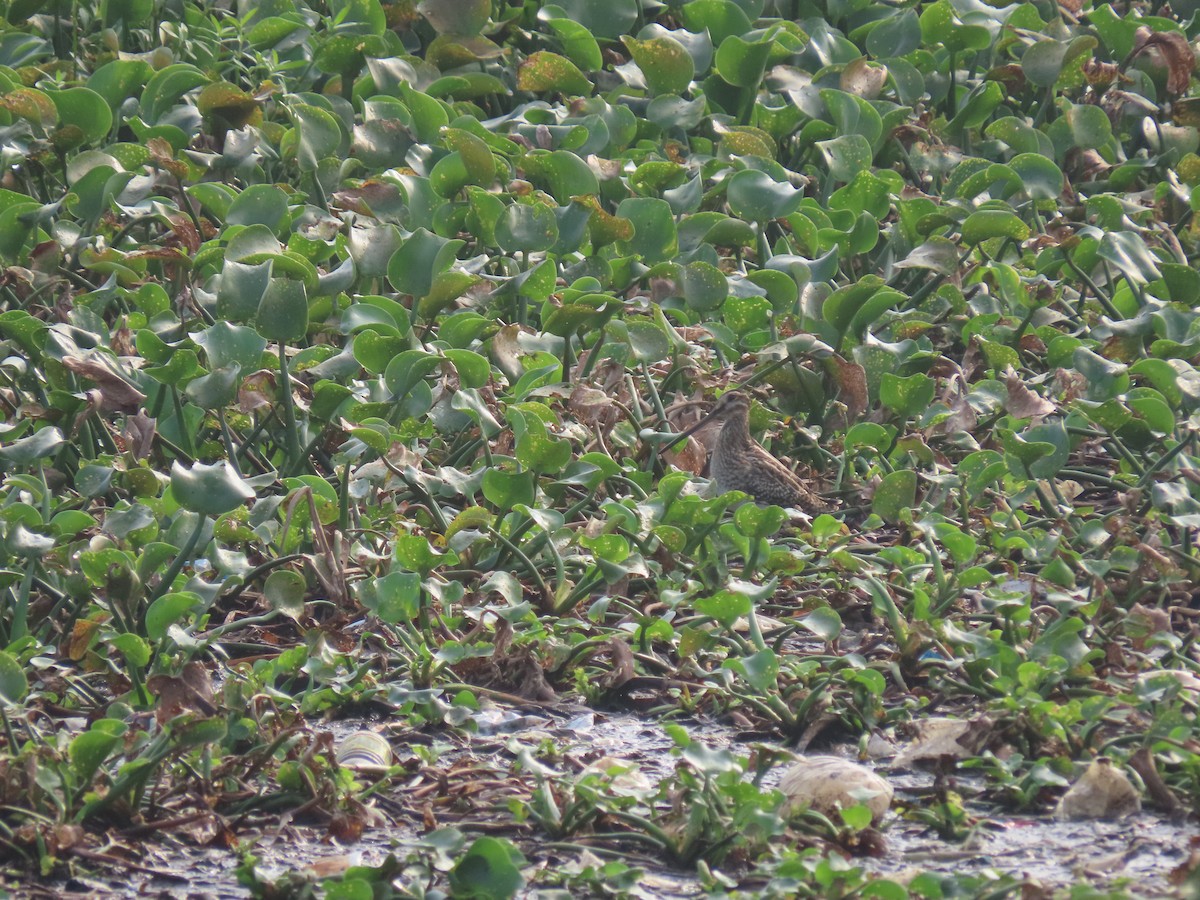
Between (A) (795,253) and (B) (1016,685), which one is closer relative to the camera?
(B) (1016,685)

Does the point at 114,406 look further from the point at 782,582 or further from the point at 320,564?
the point at 782,582

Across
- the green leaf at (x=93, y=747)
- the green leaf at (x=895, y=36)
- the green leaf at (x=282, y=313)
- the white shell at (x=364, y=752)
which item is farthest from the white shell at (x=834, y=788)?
the green leaf at (x=895, y=36)

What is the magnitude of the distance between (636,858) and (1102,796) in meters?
0.69

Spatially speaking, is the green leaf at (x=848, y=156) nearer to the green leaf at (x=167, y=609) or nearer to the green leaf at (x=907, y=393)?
the green leaf at (x=907, y=393)

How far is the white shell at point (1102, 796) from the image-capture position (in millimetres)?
2209

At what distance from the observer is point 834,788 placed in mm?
2172

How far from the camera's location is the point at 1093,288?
4105 mm

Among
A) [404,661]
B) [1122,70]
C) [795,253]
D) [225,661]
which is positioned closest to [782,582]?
[404,661]

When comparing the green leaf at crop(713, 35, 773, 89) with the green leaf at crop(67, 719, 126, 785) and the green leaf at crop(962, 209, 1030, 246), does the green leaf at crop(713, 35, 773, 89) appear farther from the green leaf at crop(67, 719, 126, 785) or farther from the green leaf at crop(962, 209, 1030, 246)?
the green leaf at crop(67, 719, 126, 785)

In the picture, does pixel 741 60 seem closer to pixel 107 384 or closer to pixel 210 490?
pixel 107 384

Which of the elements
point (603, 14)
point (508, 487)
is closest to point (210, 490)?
point (508, 487)

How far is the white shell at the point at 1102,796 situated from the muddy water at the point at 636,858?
0.8 inches

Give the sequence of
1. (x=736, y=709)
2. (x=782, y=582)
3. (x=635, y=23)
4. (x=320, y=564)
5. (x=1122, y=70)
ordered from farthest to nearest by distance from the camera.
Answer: (x=635, y=23) < (x=1122, y=70) < (x=782, y=582) < (x=320, y=564) < (x=736, y=709)

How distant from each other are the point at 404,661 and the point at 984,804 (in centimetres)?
106
